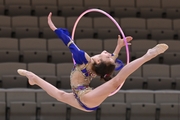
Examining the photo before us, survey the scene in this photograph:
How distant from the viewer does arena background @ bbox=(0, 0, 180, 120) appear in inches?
288

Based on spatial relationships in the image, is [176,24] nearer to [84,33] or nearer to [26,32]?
[84,33]

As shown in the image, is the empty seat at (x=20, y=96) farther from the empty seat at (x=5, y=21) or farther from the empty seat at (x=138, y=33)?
the empty seat at (x=138, y=33)

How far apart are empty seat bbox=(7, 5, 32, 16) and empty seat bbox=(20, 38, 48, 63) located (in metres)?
1.18

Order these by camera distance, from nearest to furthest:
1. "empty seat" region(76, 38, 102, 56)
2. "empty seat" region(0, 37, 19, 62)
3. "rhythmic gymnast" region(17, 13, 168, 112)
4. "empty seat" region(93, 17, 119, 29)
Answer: "rhythmic gymnast" region(17, 13, 168, 112) → "empty seat" region(0, 37, 19, 62) → "empty seat" region(76, 38, 102, 56) → "empty seat" region(93, 17, 119, 29)

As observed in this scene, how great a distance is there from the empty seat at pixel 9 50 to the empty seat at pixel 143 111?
7.16 feet

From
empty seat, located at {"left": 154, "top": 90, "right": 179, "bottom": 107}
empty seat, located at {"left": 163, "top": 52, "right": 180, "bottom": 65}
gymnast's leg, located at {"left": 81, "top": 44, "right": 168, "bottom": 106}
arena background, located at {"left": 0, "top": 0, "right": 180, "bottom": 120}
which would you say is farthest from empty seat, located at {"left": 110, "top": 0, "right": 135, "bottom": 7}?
gymnast's leg, located at {"left": 81, "top": 44, "right": 168, "bottom": 106}

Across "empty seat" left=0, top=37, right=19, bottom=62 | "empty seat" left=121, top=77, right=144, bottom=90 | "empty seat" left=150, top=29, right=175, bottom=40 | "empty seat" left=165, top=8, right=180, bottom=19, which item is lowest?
"empty seat" left=121, top=77, right=144, bottom=90

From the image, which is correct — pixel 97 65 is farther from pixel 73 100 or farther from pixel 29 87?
pixel 29 87

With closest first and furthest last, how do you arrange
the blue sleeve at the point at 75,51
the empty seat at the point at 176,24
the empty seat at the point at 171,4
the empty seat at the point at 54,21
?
→ the blue sleeve at the point at 75,51, the empty seat at the point at 54,21, the empty seat at the point at 176,24, the empty seat at the point at 171,4

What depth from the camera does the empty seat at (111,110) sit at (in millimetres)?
7328

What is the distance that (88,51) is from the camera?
27.3ft

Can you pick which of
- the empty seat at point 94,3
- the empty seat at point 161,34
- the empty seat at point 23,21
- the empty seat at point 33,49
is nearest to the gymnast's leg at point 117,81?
the empty seat at point 33,49

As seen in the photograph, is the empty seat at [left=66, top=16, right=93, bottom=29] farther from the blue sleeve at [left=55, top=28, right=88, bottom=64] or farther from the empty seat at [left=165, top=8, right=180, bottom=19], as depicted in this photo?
the blue sleeve at [left=55, top=28, right=88, bottom=64]

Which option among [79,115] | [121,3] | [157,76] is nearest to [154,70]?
[157,76]
